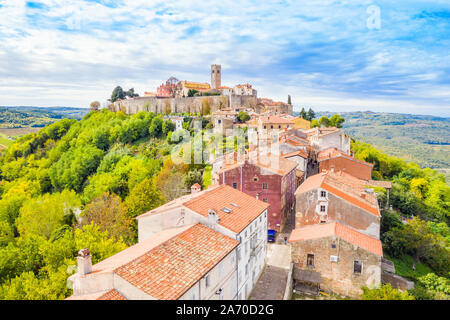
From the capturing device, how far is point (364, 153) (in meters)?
54.5

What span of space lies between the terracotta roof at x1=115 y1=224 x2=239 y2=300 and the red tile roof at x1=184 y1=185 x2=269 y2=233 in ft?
4.29

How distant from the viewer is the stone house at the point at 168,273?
12555 mm

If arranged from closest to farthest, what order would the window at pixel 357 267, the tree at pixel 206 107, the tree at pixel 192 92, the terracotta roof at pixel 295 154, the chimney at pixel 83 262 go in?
the chimney at pixel 83 262 < the window at pixel 357 267 < the terracotta roof at pixel 295 154 < the tree at pixel 206 107 < the tree at pixel 192 92

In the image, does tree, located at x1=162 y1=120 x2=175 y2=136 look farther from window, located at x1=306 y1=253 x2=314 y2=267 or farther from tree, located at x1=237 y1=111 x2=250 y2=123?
window, located at x1=306 y1=253 x2=314 y2=267

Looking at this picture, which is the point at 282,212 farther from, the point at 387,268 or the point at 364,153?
the point at 364,153

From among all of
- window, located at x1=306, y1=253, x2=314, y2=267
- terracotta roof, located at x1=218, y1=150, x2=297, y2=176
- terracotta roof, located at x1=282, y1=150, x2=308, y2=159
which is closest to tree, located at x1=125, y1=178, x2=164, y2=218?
terracotta roof, located at x1=218, y1=150, x2=297, y2=176

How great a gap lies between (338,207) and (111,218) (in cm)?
2360

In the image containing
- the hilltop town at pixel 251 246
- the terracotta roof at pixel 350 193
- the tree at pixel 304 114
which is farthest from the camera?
the tree at pixel 304 114

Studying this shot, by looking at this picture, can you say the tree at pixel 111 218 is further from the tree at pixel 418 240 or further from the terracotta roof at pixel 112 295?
the tree at pixel 418 240

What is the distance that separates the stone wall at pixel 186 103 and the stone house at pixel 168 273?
6563 centimetres

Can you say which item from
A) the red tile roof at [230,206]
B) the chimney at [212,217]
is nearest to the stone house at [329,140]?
the red tile roof at [230,206]

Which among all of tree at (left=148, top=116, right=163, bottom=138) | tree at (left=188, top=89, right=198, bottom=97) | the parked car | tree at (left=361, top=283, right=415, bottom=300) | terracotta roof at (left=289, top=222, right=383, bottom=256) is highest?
tree at (left=188, top=89, right=198, bottom=97)

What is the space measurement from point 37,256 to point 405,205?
139 feet

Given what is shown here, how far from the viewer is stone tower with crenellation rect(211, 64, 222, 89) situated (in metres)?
97.6
